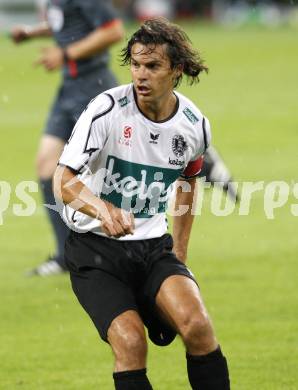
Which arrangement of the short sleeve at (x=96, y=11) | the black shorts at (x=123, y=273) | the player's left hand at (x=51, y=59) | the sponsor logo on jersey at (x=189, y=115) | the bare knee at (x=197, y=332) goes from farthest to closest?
the short sleeve at (x=96, y=11), the player's left hand at (x=51, y=59), the sponsor logo on jersey at (x=189, y=115), the black shorts at (x=123, y=273), the bare knee at (x=197, y=332)

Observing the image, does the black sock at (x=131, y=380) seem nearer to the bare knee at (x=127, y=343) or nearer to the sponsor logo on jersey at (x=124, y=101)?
the bare knee at (x=127, y=343)

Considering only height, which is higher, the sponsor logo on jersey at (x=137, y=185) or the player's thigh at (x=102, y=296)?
the sponsor logo on jersey at (x=137, y=185)

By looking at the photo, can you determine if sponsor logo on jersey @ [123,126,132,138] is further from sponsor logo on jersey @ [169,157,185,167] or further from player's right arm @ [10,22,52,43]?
player's right arm @ [10,22,52,43]

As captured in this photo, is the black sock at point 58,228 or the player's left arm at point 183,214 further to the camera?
the black sock at point 58,228

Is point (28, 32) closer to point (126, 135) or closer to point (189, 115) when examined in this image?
point (189, 115)

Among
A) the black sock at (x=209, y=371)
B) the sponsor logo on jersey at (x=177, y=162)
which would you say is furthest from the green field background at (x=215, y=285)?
the sponsor logo on jersey at (x=177, y=162)

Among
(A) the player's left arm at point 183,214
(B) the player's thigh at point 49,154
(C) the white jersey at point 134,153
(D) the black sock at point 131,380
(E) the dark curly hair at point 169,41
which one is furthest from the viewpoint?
(B) the player's thigh at point 49,154

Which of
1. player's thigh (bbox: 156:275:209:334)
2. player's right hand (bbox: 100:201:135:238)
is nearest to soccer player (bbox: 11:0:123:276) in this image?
player's thigh (bbox: 156:275:209:334)

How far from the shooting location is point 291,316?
9.30 m

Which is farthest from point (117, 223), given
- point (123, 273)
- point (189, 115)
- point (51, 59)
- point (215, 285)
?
point (51, 59)

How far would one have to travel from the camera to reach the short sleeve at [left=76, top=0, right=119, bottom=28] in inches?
429

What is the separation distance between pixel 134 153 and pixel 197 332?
3.49ft

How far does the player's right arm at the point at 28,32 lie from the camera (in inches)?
445

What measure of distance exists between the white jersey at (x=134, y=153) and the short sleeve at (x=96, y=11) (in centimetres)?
431
